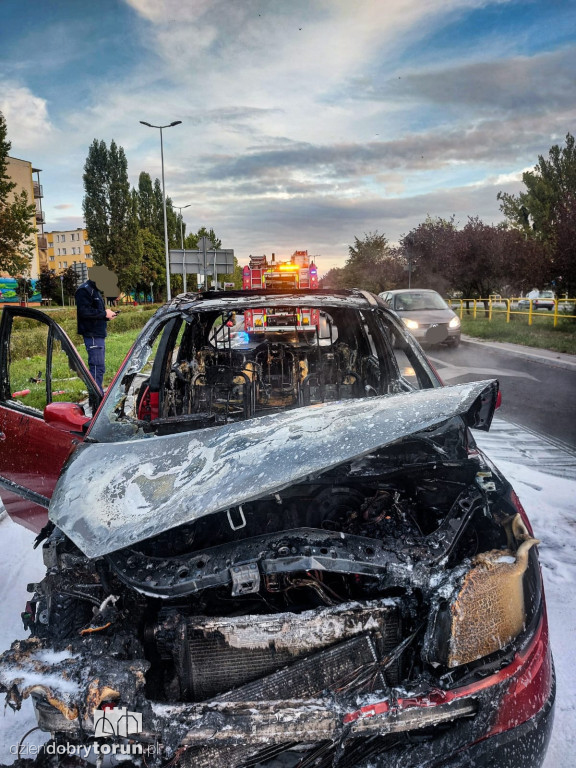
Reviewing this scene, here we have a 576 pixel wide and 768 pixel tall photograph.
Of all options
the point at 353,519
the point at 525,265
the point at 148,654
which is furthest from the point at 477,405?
the point at 525,265

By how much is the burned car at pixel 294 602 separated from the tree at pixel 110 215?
42.9 meters

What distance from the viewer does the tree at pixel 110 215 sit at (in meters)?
42.2

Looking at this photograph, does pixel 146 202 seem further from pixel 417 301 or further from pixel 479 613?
pixel 479 613

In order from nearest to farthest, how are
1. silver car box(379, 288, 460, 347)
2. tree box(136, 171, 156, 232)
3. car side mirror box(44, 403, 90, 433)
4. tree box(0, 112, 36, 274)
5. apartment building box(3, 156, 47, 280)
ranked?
car side mirror box(44, 403, 90, 433)
silver car box(379, 288, 460, 347)
tree box(0, 112, 36, 274)
apartment building box(3, 156, 47, 280)
tree box(136, 171, 156, 232)

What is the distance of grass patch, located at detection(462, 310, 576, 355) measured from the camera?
45.7ft

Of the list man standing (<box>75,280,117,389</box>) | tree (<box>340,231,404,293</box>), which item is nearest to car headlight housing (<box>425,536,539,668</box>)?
man standing (<box>75,280,117,389</box>)

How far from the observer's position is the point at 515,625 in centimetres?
161

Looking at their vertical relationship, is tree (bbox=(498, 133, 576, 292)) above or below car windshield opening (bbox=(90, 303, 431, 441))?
above

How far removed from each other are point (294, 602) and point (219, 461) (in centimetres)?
56

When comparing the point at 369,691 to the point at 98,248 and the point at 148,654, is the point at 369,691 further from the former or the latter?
the point at 98,248

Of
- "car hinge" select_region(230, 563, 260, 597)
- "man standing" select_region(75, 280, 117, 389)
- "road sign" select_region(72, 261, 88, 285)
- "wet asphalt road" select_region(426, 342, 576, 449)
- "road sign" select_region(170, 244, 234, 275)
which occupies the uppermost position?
"road sign" select_region(170, 244, 234, 275)

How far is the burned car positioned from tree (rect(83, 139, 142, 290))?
42.9 metres

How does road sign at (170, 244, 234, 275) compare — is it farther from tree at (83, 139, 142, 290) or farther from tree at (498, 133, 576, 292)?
tree at (83, 139, 142, 290)

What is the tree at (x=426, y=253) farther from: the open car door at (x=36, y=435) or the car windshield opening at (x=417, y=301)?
the open car door at (x=36, y=435)
